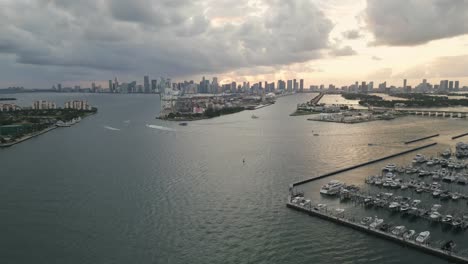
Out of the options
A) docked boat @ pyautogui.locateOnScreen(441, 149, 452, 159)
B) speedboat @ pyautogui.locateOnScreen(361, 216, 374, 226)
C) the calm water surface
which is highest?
docked boat @ pyautogui.locateOnScreen(441, 149, 452, 159)

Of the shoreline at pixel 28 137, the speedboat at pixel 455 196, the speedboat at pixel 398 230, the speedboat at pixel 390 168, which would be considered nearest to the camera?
the speedboat at pixel 398 230

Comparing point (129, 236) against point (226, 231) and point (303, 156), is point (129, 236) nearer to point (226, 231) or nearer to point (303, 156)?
point (226, 231)

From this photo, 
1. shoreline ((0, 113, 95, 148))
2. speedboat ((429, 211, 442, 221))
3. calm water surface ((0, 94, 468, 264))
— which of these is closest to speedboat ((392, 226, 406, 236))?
calm water surface ((0, 94, 468, 264))

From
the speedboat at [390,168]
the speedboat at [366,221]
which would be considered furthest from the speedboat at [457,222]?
the speedboat at [390,168]

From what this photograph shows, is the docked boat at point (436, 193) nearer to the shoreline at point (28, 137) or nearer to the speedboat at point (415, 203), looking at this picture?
the speedboat at point (415, 203)

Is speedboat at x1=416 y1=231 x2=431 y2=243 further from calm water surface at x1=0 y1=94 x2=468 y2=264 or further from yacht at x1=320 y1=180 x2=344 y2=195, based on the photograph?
yacht at x1=320 y1=180 x2=344 y2=195

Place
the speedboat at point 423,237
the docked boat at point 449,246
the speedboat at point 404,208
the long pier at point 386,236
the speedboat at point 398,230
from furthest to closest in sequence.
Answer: the speedboat at point 404,208 < the speedboat at point 398,230 < the speedboat at point 423,237 < the docked boat at point 449,246 < the long pier at point 386,236

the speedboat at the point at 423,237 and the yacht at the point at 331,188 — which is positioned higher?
the yacht at the point at 331,188
